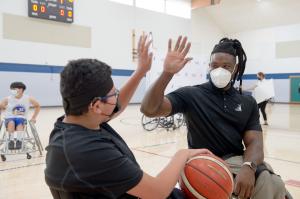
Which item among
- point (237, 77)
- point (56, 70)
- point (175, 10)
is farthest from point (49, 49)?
point (237, 77)

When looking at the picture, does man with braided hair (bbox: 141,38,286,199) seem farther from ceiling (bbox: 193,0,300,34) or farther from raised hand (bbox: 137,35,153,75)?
ceiling (bbox: 193,0,300,34)

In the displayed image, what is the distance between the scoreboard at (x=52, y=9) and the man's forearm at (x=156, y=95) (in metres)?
8.96

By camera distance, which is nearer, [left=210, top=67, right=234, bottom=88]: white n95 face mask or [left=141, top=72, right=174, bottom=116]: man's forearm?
[left=141, top=72, right=174, bottom=116]: man's forearm

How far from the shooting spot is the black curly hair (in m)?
1.13

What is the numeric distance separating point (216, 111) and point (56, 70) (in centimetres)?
941

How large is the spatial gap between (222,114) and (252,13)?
1452 centimetres

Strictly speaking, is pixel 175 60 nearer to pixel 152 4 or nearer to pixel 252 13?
pixel 152 4

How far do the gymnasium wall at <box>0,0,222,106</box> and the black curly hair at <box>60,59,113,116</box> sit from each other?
26.5 feet

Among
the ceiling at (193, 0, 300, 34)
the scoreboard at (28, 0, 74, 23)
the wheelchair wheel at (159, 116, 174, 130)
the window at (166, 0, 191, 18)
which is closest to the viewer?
the wheelchair wheel at (159, 116, 174, 130)

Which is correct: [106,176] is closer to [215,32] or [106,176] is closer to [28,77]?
[28,77]

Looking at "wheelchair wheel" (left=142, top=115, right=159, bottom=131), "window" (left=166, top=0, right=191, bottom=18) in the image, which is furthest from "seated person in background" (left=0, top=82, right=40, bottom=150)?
"window" (left=166, top=0, right=191, bottom=18)

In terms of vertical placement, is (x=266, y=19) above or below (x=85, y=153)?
above

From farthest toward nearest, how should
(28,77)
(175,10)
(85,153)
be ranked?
(175,10)
(28,77)
(85,153)

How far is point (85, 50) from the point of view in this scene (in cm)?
1123
